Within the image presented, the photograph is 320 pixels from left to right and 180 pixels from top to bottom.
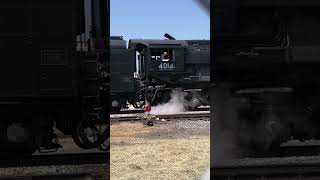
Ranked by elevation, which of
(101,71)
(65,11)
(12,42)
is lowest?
(101,71)

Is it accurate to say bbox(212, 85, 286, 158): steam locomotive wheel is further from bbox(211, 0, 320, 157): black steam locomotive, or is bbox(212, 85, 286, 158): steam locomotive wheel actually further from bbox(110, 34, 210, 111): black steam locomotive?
bbox(110, 34, 210, 111): black steam locomotive

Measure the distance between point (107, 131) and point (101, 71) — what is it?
42cm

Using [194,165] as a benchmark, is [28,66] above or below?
above

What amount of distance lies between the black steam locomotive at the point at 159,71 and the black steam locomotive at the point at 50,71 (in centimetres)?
1164

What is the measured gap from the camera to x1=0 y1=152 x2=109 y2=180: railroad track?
10.9ft

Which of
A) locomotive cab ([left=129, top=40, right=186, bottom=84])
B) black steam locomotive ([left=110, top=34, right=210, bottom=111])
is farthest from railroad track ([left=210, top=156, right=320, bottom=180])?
locomotive cab ([left=129, top=40, right=186, bottom=84])

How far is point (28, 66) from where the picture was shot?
3.12 metres

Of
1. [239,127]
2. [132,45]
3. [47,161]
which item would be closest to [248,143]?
[239,127]

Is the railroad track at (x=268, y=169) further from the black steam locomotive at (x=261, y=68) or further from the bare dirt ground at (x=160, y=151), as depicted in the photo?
the bare dirt ground at (x=160, y=151)

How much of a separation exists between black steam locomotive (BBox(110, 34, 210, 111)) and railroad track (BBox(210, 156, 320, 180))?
10800 mm

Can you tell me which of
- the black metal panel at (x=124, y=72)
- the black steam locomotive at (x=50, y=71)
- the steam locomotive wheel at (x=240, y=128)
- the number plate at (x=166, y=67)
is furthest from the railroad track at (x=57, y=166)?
the number plate at (x=166, y=67)

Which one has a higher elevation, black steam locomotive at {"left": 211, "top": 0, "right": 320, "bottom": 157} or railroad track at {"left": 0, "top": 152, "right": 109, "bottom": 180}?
black steam locomotive at {"left": 211, "top": 0, "right": 320, "bottom": 157}

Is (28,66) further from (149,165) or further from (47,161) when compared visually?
(149,165)

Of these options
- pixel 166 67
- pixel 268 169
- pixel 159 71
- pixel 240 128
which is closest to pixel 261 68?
pixel 240 128
